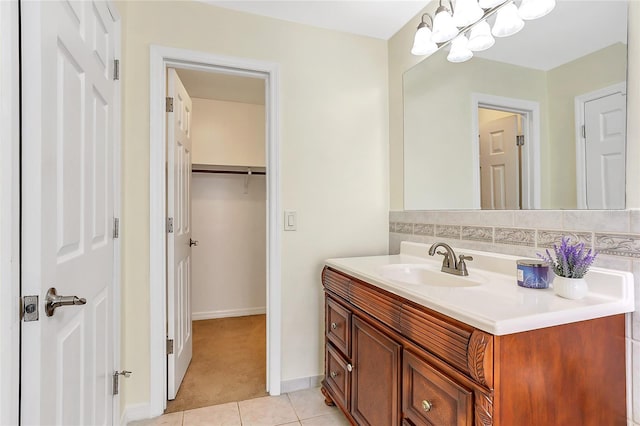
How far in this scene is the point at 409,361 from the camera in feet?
3.72

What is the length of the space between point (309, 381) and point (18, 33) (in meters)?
2.11

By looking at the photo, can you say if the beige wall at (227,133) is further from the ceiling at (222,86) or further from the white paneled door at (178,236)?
the white paneled door at (178,236)

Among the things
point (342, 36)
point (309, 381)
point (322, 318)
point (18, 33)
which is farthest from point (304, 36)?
point (309, 381)

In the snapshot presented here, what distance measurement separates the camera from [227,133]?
11.1 feet

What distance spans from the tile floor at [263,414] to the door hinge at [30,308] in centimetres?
129

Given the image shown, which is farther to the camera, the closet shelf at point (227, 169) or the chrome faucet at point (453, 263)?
the closet shelf at point (227, 169)

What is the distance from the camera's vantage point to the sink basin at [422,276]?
1.44m

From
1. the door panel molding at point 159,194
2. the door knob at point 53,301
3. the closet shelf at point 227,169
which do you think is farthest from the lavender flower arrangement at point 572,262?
the closet shelf at point 227,169

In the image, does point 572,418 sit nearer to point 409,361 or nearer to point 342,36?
point 409,361

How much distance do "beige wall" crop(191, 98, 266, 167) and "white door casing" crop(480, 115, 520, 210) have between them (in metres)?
2.35

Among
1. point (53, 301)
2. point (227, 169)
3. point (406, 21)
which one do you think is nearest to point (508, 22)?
point (406, 21)

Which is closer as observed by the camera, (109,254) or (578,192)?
(578,192)

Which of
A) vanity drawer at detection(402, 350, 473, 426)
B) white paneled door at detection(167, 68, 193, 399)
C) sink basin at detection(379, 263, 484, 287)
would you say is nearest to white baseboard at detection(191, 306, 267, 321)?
white paneled door at detection(167, 68, 193, 399)

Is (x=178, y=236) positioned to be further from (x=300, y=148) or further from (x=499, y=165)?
(x=499, y=165)
